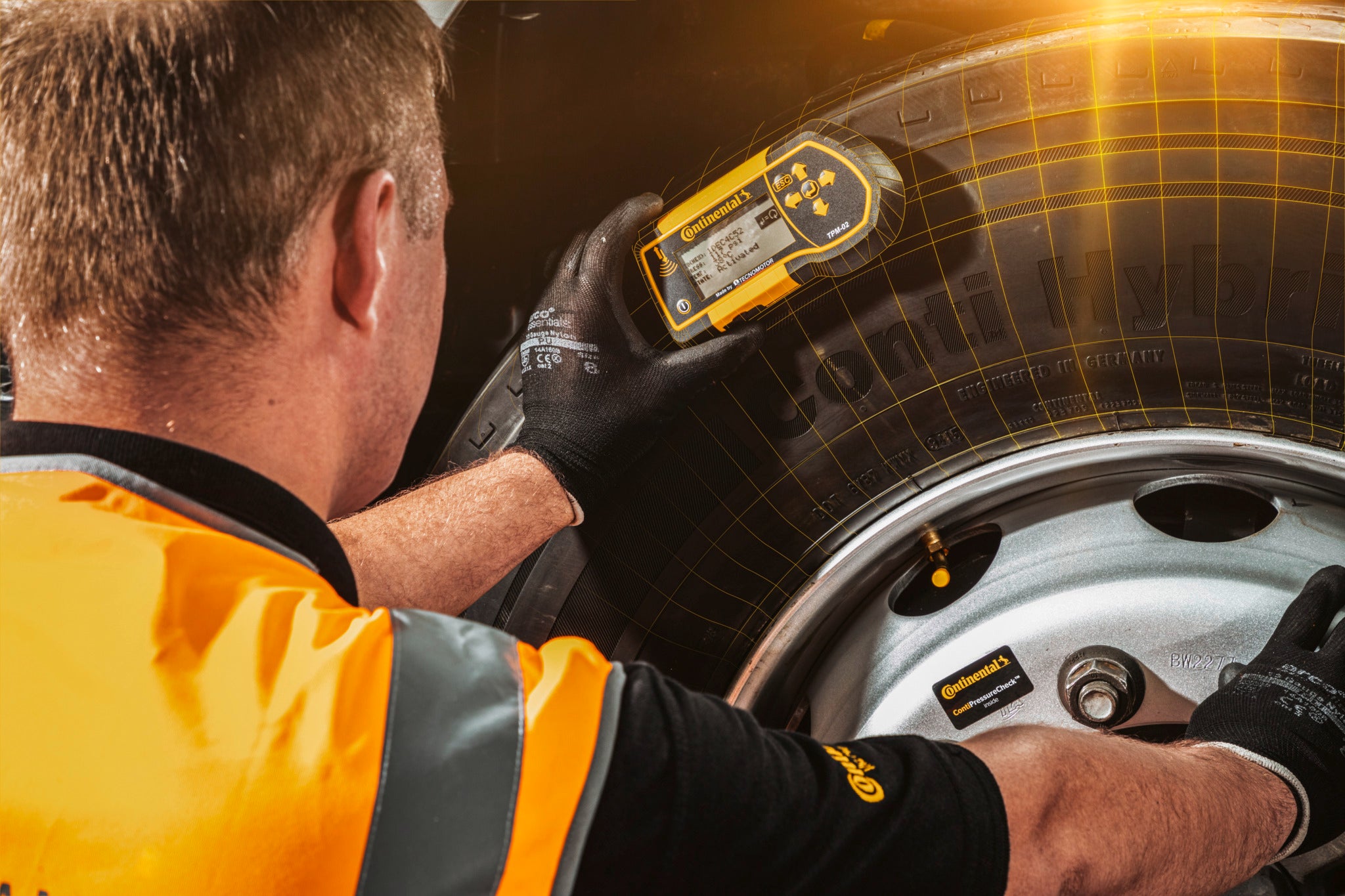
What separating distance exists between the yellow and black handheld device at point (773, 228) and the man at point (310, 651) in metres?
0.27

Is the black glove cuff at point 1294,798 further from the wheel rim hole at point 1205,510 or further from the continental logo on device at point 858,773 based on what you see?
the continental logo on device at point 858,773

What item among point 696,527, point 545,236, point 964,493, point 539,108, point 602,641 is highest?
point 539,108

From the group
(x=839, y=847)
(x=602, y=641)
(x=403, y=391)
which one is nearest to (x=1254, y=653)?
(x=839, y=847)

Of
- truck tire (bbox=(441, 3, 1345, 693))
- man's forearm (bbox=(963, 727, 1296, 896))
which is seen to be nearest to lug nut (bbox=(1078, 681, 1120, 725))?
man's forearm (bbox=(963, 727, 1296, 896))

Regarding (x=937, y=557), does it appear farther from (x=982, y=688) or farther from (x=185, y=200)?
(x=185, y=200)

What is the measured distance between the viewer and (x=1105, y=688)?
0.97 meters

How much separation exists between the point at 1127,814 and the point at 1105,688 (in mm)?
220

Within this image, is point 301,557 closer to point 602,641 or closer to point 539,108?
point 602,641

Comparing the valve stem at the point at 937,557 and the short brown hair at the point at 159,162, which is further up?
the short brown hair at the point at 159,162

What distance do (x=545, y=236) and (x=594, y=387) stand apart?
29cm

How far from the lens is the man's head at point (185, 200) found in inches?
29.3

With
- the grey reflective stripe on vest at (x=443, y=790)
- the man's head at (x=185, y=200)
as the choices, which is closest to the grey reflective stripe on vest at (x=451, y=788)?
the grey reflective stripe on vest at (x=443, y=790)

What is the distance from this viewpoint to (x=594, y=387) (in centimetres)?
113

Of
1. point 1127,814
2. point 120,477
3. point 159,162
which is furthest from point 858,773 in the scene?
point 159,162
